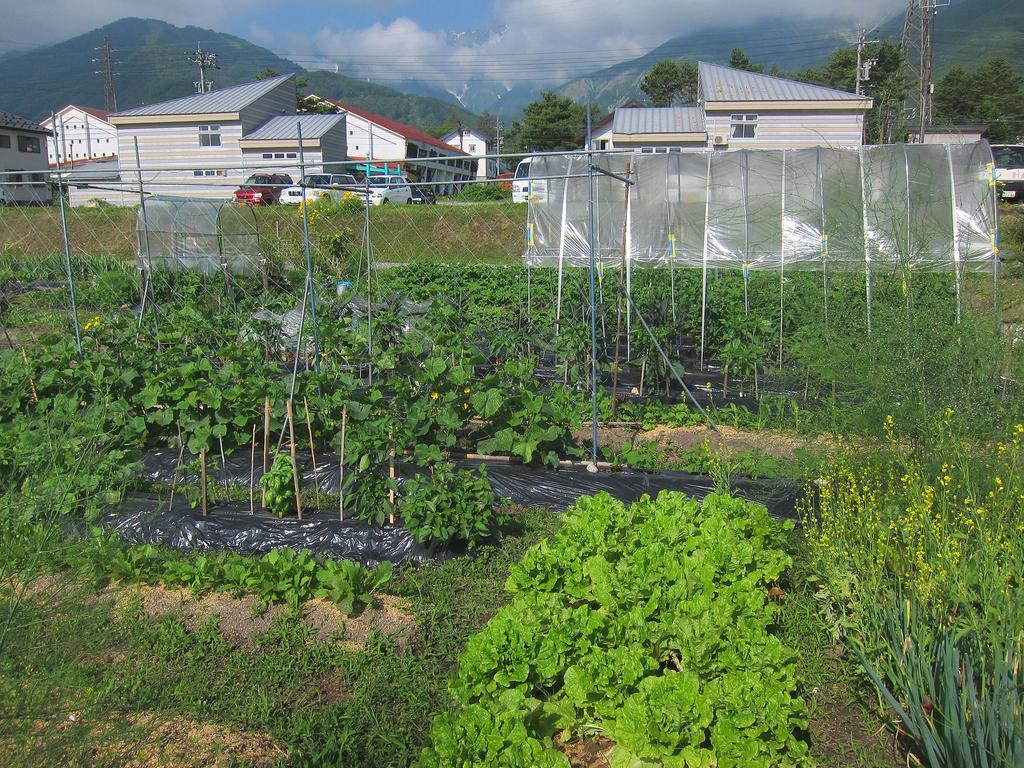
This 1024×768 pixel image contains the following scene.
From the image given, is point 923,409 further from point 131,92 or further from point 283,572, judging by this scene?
point 131,92

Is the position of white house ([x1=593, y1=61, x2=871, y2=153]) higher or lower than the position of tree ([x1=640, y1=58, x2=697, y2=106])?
lower

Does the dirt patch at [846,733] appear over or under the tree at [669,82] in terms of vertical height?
under

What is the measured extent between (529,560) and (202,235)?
1140 cm

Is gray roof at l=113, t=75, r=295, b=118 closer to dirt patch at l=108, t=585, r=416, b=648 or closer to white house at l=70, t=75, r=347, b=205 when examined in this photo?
white house at l=70, t=75, r=347, b=205

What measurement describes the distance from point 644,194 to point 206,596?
8.14 m

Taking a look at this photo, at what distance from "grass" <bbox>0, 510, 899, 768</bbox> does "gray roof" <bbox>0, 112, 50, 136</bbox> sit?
3581cm

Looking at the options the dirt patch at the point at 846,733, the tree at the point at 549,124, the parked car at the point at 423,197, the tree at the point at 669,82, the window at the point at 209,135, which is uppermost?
the tree at the point at 669,82

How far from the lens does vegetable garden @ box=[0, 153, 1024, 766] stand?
253 centimetres

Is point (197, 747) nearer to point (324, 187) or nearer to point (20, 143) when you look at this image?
point (324, 187)

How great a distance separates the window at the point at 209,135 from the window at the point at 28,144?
10.8m

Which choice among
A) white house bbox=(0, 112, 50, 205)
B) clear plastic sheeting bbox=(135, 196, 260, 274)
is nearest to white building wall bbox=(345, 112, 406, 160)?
white house bbox=(0, 112, 50, 205)

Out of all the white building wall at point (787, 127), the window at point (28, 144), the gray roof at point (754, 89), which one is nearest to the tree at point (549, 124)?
the gray roof at point (754, 89)

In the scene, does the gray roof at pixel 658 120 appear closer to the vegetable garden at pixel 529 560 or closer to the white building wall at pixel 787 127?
the white building wall at pixel 787 127

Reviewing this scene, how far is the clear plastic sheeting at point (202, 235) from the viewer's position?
1316 cm
